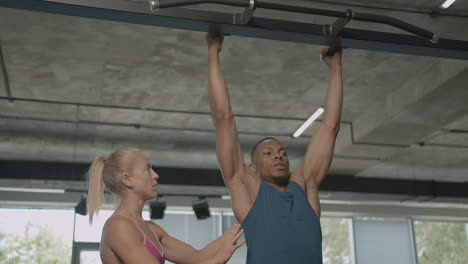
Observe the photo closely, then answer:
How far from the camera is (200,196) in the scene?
950cm

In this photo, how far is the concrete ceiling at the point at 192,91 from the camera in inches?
201

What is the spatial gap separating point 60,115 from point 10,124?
2.79 feet

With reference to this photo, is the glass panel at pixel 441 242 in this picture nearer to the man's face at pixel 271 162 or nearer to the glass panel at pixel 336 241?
the glass panel at pixel 336 241

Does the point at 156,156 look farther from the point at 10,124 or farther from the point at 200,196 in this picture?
the point at 10,124

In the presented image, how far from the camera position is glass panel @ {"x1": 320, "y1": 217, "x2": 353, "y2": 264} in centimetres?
1118

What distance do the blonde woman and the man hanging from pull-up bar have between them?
25cm

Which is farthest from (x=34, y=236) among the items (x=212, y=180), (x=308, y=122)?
(x=308, y=122)

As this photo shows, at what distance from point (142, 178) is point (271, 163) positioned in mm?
796

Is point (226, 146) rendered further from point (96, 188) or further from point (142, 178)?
point (96, 188)

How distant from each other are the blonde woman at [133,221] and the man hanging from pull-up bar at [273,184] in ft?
0.82

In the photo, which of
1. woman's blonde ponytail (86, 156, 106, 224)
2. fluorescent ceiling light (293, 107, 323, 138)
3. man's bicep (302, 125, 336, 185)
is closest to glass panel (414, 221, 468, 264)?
fluorescent ceiling light (293, 107, 323, 138)

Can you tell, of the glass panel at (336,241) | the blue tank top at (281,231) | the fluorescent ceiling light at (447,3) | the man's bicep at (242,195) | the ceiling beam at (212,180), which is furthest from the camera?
the glass panel at (336,241)

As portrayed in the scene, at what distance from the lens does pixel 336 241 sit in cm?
1138

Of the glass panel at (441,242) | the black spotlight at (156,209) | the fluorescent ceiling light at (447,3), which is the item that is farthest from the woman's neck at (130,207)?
the glass panel at (441,242)
